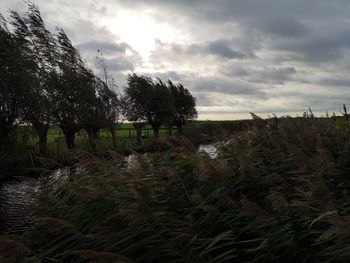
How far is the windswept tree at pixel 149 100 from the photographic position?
56.4 m

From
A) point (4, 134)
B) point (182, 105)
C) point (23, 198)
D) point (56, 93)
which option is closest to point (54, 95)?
point (56, 93)

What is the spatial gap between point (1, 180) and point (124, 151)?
15.6m

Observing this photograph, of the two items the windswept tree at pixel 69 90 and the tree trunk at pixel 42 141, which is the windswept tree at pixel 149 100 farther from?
the tree trunk at pixel 42 141

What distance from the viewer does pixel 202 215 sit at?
19.5ft

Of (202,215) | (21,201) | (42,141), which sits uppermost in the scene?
(42,141)

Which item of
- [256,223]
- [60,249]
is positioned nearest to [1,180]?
[60,249]

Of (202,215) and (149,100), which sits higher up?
(149,100)

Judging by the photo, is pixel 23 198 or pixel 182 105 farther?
pixel 182 105

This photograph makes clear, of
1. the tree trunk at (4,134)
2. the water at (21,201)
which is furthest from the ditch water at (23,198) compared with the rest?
the tree trunk at (4,134)

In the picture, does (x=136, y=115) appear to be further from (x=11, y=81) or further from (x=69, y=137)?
(x=11, y=81)

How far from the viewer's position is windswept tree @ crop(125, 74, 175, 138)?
2219 inches

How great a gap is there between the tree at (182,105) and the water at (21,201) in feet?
161

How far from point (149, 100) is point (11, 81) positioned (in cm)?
3593

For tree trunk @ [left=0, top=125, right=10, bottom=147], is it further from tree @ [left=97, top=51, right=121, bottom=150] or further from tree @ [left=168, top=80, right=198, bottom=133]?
tree @ [left=168, top=80, right=198, bottom=133]
